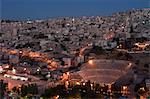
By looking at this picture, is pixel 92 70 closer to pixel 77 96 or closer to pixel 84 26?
pixel 77 96

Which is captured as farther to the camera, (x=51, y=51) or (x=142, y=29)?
(x=142, y=29)

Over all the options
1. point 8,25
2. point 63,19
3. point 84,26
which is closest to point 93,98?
point 84,26

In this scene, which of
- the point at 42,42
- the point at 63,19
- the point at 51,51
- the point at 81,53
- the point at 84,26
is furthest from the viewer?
the point at 63,19

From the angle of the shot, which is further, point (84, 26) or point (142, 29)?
point (84, 26)

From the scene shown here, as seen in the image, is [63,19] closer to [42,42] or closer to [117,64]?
[42,42]

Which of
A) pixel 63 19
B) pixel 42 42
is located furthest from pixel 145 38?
pixel 63 19

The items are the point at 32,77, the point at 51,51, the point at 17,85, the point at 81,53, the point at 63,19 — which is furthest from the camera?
the point at 63,19

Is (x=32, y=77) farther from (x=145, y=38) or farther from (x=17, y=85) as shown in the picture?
(x=145, y=38)

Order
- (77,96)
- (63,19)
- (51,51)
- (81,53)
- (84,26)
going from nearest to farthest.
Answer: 1. (77,96)
2. (81,53)
3. (51,51)
4. (84,26)
5. (63,19)

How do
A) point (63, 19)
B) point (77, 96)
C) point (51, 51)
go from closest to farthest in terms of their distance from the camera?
point (77, 96) < point (51, 51) < point (63, 19)
